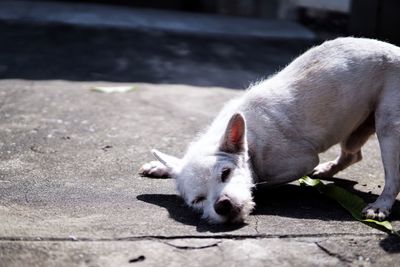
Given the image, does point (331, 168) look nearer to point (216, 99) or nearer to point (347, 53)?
point (347, 53)

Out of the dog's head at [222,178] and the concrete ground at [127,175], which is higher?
the dog's head at [222,178]

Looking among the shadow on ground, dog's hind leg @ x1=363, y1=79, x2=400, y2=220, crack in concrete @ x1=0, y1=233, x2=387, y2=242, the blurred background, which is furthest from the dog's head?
the blurred background

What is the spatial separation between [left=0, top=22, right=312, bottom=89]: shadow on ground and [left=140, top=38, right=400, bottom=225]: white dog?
3200 millimetres

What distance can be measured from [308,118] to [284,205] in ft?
2.27

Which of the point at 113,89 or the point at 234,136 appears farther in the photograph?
the point at 113,89

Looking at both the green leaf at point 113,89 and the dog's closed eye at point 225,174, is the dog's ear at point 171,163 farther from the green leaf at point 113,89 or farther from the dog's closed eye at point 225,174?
the green leaf at point 113,89

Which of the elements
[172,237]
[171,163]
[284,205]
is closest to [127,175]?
[171,163]

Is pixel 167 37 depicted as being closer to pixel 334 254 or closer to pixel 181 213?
pixel 181 213

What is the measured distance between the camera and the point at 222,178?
4.37 m

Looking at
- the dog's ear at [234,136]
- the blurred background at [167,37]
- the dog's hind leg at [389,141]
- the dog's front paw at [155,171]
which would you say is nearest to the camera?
the dog's ear at [234,136]

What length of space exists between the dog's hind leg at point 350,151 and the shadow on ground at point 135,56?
2.90 m

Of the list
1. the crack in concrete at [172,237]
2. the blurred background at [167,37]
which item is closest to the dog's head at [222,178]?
the crack in concrete at [172,237]

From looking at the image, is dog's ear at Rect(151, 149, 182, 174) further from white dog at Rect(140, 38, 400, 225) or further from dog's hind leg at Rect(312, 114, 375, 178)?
dog's hind leg at Rect(312, 114, 375, 178)

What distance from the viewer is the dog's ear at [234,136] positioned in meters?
4.48
